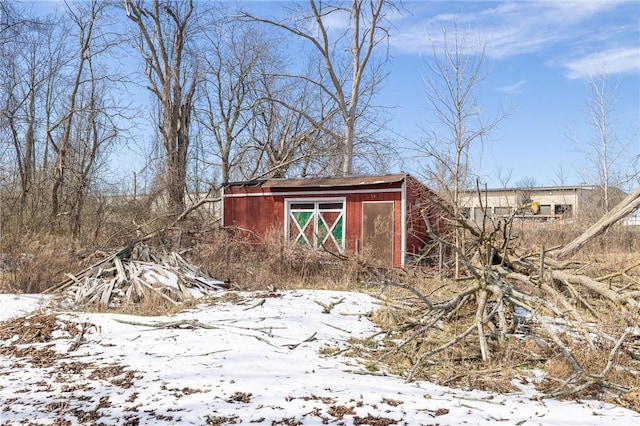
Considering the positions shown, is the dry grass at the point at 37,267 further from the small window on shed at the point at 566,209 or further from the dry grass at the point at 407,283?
the small window on shed at the point at 566,209

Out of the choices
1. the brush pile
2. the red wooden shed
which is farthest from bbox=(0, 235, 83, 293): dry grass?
the red wooden shed

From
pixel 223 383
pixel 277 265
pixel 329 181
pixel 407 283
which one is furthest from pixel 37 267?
pixel 329 181

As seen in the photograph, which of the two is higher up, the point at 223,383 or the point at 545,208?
the point at 545,208

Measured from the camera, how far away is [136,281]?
8.51m

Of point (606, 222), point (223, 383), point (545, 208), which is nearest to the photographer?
point (223, 383)

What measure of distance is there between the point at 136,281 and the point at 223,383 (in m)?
4.83

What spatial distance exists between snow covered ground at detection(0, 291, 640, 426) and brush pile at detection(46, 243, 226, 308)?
137cm

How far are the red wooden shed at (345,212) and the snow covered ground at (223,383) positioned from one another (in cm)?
646

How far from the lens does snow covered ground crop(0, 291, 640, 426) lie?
3688 millimetres

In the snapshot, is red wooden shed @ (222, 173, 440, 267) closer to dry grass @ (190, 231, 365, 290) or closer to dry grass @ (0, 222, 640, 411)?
dry grass @ (190, 231, 365, 290)

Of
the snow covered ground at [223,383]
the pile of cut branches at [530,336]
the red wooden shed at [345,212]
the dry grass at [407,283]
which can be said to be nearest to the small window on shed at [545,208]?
the dry grass at [407,283]

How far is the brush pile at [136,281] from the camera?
8242mm

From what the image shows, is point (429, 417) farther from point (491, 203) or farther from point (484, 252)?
point (491, 203)

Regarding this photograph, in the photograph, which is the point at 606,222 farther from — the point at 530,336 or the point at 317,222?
the point at 317,222
